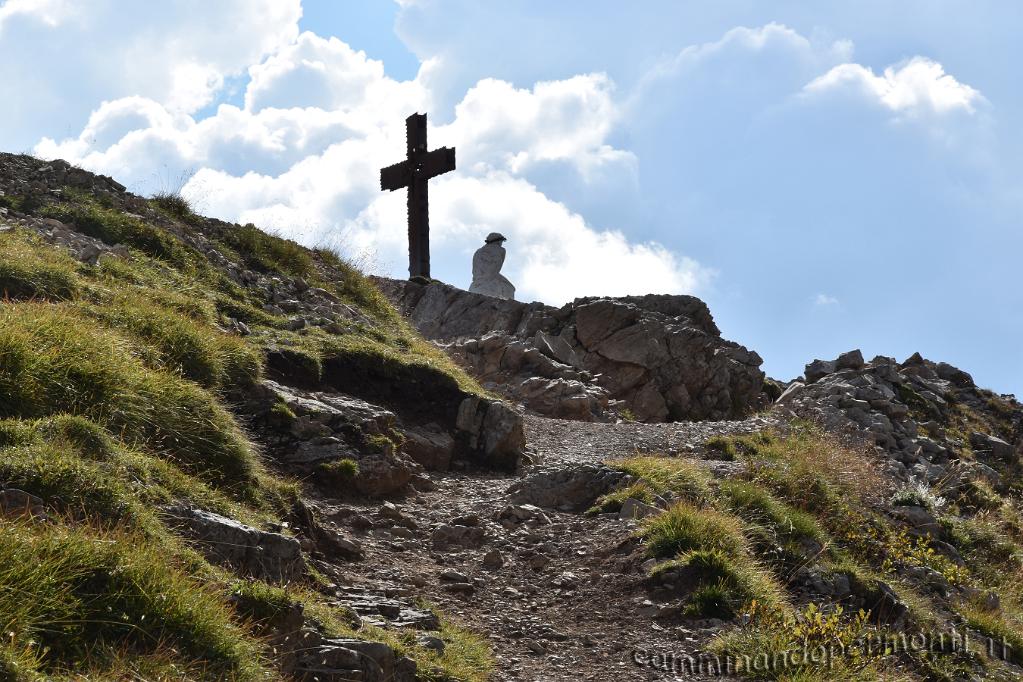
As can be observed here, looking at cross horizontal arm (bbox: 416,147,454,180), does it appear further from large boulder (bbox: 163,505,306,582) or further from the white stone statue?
large boulder (bbox: 163,505,306,582)

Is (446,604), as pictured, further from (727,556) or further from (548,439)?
(548,439)

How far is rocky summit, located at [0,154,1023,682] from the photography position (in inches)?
236

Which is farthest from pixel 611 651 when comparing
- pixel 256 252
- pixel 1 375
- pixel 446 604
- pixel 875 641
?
pixel 256 252

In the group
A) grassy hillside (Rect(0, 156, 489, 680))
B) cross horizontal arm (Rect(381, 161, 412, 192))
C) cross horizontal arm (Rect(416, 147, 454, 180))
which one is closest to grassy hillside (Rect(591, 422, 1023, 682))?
grassy hillside (Rect(0, 156, 489, 680))

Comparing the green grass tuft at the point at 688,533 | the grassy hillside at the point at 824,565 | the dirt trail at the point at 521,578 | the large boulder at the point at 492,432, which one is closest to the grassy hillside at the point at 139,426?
the large boulder at the point at 492,432

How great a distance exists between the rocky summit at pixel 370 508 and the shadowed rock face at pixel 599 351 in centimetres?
343

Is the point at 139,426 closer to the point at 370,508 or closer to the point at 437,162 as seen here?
the point at 370,508

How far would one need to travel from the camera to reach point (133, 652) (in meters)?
5.13

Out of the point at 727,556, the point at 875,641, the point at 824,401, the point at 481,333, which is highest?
the point at 481,333

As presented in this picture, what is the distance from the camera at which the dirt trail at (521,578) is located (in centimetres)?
812

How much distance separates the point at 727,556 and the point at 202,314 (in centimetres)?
726

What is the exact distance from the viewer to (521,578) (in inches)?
376

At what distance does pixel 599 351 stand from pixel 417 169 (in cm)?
663

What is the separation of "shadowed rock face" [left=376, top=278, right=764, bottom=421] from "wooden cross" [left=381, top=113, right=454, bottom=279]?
6.67ft
